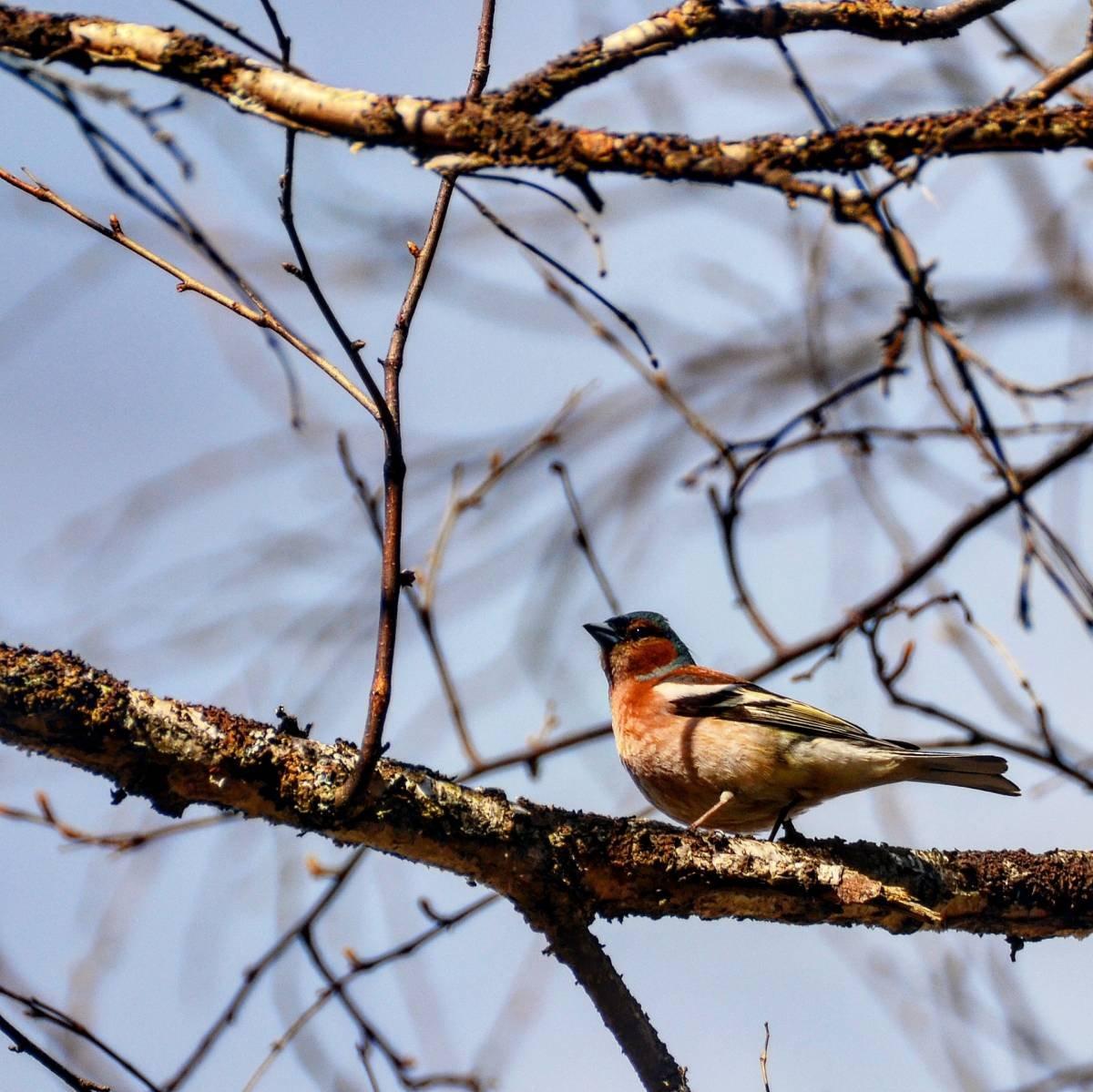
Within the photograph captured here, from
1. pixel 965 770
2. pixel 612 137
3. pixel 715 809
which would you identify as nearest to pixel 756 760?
pixel 715 809

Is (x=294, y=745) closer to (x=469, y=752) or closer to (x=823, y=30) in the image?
(x=469, y=752)

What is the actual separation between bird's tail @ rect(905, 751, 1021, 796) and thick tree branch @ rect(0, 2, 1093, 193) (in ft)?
10.7

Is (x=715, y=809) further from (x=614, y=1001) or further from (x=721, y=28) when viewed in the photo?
(x=721, y=28)

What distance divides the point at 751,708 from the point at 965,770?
1092 mm

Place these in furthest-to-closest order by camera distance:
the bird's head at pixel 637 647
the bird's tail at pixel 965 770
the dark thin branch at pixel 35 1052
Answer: the bird's head at pixel 637 647
the bird's tail at pixel 965 770
the dark thin branch at pixel 35 1052

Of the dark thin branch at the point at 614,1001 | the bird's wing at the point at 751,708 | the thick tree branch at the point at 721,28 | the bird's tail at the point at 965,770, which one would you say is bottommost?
the dark thin branch at the point at 614,1001

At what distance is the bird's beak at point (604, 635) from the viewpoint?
7.62 metres

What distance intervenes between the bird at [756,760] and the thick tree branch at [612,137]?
3066 mm

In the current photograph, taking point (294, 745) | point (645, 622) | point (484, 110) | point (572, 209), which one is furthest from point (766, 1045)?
point (645, 622)

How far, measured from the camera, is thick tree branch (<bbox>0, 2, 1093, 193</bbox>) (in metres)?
2.94

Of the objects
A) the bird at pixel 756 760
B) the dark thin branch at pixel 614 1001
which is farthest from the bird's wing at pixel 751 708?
the dark thin branch at pixel 614 1001

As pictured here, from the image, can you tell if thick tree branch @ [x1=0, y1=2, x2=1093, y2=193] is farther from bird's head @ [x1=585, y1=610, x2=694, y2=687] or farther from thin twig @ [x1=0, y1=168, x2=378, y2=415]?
bird's head @ [x1=585, y1=610, x2=694, y2=687]

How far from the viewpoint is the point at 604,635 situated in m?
7.65

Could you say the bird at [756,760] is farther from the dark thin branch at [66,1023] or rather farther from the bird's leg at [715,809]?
the dark thin branch at [66,1023]
